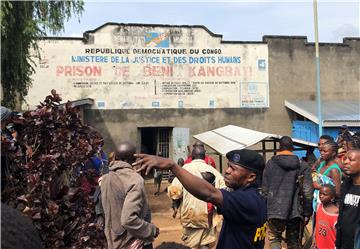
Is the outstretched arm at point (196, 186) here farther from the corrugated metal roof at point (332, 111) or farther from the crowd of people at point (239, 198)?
the corrugated metal roof at point (332, 111)

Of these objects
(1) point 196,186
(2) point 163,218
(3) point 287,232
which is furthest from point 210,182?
(2) point 163,218

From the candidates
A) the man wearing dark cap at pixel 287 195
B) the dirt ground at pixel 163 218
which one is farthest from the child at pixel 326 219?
the dirt ground at pixel 163 218

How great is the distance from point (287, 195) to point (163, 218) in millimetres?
5674

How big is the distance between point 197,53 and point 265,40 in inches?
117

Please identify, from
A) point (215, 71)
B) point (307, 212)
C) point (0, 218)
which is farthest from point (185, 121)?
point (0, 218)

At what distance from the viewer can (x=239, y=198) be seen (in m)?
2.86

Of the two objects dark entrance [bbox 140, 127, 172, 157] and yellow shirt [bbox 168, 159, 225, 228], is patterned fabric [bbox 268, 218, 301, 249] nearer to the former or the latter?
yellow shirt [bbox 168, 159, 225, 228]

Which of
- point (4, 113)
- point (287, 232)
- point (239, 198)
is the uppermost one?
point (4, 113)

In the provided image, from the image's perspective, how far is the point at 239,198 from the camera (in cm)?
286

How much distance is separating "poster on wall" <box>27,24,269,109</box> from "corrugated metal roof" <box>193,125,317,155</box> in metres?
6.49

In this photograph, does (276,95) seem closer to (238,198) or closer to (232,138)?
(232,138)

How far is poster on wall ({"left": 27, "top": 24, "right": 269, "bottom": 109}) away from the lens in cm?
1767

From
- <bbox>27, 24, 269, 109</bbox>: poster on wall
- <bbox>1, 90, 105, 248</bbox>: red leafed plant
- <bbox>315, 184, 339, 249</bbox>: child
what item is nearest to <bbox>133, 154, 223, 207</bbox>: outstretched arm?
<bbox>1, 90, 105, 248</bbox>: red leafed plant

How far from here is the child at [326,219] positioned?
473 centimetres
